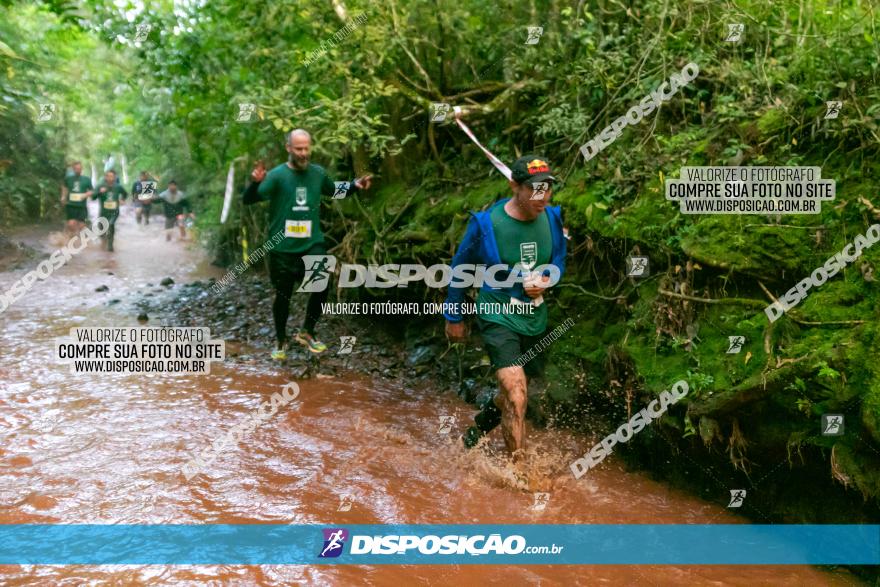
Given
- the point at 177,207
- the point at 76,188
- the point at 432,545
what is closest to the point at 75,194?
the point at 76,188

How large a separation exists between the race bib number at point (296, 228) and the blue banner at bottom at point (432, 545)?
332 centimetres

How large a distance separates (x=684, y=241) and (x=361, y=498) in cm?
288

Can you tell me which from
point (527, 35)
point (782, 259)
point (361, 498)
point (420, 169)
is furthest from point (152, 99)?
point (782, 259)

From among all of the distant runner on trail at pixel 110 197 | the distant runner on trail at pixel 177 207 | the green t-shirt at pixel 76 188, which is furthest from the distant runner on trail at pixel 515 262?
the distant runner on trail at pixel 177 207

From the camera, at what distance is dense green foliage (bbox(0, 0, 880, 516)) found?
14.1 feet

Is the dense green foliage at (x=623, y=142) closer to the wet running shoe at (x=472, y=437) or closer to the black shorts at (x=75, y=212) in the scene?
the wet running shoe at (x=472, y=437)

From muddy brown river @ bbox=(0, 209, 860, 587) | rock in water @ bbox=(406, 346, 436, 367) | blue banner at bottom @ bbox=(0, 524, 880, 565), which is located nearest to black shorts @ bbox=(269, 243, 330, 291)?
muddy brown river @ bbox=(0, 209, 860, 587)

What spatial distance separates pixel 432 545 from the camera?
3920 mm

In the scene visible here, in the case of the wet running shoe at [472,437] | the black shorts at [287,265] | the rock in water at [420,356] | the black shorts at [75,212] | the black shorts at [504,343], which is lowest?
the wet running shoe at [472,437]

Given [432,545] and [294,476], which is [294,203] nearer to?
[294,476]

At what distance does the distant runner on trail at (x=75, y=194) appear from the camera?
1564 cm

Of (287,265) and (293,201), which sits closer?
(293,201)

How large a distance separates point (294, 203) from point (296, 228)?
0.24 meters

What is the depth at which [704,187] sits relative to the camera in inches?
206
